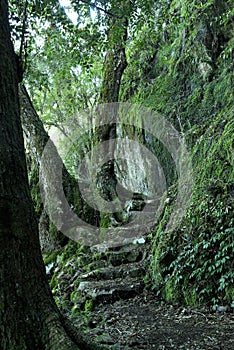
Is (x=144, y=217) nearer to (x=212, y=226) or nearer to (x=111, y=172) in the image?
(x=111, y=172)

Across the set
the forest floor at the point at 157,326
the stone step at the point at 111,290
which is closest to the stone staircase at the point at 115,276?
the stone step at the point at 111,290

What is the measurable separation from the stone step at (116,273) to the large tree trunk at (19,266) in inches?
135

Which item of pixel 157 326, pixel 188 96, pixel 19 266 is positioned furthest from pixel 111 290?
pixel 188 96

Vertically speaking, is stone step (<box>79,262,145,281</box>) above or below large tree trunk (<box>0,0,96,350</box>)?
below

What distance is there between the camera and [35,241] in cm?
250

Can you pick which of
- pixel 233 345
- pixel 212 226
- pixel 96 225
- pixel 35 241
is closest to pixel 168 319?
pixel 233 345

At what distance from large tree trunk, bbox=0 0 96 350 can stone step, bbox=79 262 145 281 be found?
3426 millimetres

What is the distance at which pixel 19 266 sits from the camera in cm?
232

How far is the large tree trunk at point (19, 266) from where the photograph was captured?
2215 mm

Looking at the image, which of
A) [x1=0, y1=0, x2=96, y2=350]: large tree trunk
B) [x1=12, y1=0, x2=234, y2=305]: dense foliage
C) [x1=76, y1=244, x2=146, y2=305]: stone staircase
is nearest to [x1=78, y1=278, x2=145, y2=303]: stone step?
[x1=76, y1=244, x2=146, y2=305]: stone staircase

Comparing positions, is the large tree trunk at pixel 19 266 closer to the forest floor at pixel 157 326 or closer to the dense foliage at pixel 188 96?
the forest floor at pixel 157 326

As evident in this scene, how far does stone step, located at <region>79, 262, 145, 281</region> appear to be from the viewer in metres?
5.92

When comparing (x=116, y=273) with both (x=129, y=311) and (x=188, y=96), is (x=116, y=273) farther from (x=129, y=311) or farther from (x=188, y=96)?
(x=188, y=96)

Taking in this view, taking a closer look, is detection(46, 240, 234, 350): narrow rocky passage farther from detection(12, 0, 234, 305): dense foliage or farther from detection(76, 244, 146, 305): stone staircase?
detection(12, 0, 234, 305): dense foliage
